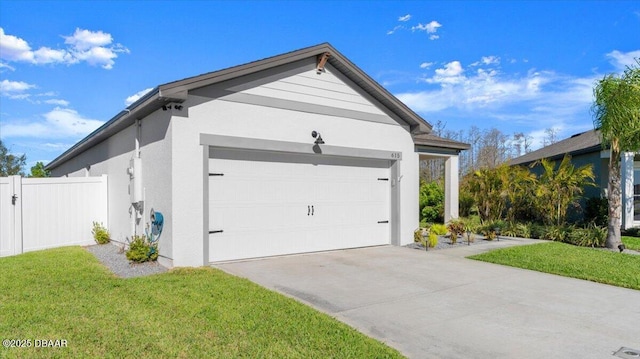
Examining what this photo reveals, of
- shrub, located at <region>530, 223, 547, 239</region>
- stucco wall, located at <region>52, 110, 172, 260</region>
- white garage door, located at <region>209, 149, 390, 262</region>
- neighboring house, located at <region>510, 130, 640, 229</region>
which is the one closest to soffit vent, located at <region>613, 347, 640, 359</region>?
white garage door, located at <region>209, 149, 390, 262</region>

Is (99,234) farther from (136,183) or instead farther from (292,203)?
(292,203)

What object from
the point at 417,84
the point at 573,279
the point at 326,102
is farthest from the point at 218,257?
the point at 417,84

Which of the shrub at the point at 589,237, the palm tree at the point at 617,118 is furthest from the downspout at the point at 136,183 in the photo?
the palm tree at the point at 617,118

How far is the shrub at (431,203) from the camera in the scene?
17.6 meters

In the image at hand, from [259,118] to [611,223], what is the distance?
33.3 ft

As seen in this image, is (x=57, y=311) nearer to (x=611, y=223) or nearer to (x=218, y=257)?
(x=218, y=257)

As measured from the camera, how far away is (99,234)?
10.7 meters

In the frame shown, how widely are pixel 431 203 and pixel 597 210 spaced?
6.38m

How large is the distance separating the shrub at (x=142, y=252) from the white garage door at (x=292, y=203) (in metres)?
1.15

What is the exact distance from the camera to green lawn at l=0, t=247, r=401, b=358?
362cm

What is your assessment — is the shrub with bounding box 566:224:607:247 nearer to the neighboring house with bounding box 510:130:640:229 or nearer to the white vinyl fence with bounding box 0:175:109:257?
the neighboring house with bounding box 510:130:640:229

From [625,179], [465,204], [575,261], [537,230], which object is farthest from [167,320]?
[465,204]

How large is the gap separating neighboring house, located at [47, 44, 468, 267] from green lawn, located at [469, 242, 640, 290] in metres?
2.82

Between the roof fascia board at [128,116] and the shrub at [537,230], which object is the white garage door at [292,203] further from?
A: the shrub at [537,230]
